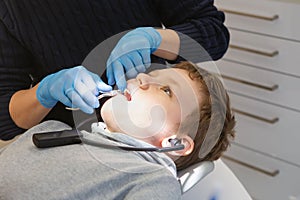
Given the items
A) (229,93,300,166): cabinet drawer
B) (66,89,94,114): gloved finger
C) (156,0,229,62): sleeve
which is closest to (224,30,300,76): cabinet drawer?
(229,93,300,166): cabinet drawer

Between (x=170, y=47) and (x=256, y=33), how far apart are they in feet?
2.88

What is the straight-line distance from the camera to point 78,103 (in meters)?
0.81

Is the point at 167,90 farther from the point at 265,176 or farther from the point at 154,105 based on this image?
the point at 265,176

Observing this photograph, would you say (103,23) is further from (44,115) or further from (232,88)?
(232,88)

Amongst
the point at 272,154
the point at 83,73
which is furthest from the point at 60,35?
the point at 272,154

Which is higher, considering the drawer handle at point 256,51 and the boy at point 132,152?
the boy at point 132,152

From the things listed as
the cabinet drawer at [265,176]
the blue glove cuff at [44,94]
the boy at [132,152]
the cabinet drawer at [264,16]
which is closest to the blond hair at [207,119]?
the boy at [132,152]

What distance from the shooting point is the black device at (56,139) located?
86 cm

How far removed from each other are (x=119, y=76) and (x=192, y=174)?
0.24m

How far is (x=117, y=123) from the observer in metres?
0.86

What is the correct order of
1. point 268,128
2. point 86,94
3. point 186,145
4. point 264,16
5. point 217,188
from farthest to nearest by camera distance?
point 268,128 → point 264,16 → point 217,188 → point 186,145 → point 86,94

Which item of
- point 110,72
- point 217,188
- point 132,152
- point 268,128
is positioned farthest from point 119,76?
point 268,128

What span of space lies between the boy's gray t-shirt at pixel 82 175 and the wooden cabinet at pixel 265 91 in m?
0.96

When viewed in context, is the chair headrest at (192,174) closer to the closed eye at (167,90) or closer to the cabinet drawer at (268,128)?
the closed eye at (167,90)
